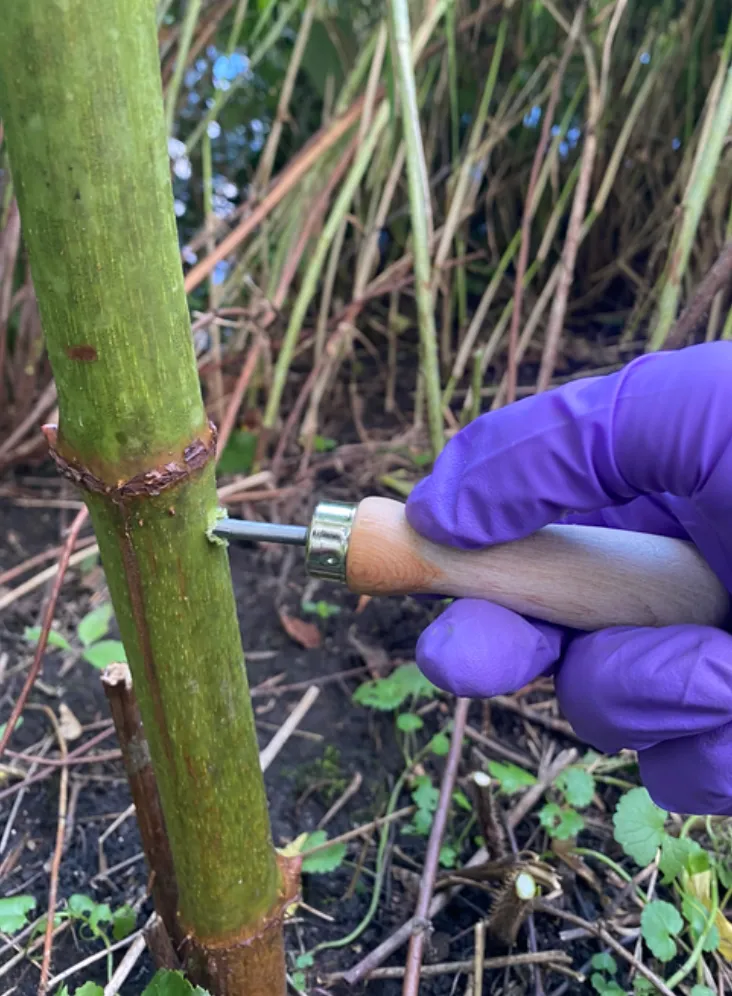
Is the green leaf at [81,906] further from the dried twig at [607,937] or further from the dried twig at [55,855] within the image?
the dried twig at [607,937]

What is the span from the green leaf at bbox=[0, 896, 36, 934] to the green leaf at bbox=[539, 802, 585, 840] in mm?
560

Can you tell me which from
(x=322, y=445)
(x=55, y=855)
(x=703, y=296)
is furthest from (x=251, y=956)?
(x=322, y=445)

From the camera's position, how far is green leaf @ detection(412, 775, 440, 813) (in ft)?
3.20

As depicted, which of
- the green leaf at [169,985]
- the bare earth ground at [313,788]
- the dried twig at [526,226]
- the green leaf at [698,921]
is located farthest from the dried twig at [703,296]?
the green leaf at [169,985]

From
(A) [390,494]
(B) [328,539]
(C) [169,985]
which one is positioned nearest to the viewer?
(B) [328,539]

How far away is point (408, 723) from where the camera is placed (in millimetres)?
1060

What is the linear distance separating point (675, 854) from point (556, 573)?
0.46m

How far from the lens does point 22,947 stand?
84cm

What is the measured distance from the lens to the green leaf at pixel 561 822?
916 mm

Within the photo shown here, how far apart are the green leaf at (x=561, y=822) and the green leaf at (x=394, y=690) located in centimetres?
21

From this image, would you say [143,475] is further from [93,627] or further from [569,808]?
[569,808]

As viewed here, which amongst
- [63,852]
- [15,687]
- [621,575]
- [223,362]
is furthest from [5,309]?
[621,575]

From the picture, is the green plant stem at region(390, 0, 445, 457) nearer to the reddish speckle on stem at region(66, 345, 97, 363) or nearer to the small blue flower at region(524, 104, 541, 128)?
the reddish speckle on stem at region(66, 345, 97, 363)

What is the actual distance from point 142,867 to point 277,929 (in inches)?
11.8
